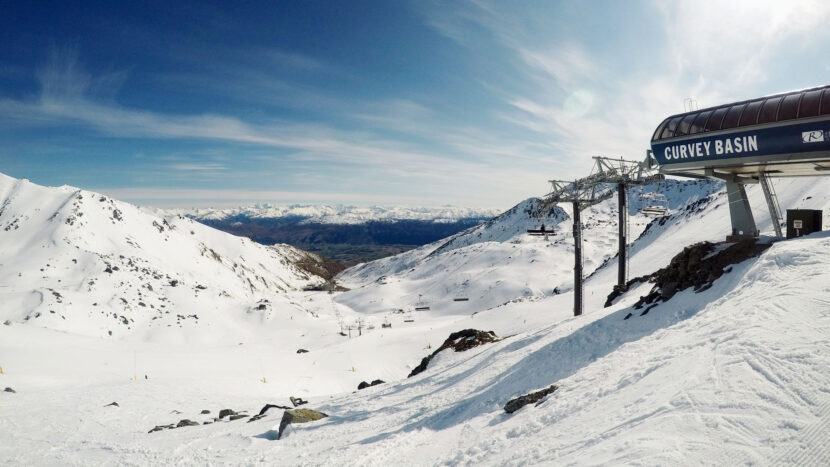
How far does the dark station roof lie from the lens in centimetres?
1498

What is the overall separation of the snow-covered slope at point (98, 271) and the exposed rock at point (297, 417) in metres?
63.1

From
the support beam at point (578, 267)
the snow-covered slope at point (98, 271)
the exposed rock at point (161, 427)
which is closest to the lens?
the exposed rock at point (161, 427)

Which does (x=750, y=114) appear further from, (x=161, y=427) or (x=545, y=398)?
(x=161, y=427)

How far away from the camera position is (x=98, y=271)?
101062 mm

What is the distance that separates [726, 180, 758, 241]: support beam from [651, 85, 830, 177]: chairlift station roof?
105 cm

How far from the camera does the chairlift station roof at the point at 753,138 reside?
15.0 m

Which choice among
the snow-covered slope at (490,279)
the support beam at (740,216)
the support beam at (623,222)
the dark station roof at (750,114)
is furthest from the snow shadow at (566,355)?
the snow-covered slope at (490,279)

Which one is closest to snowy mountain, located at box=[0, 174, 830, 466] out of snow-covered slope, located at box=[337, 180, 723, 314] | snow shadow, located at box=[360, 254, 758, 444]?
snow shadow, located at box=[360, 254, 758, 444]

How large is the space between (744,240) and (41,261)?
146 m

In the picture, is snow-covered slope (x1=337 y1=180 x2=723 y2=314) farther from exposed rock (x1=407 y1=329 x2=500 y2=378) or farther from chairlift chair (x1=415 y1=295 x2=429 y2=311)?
exposed rock (x1=407 y1=329 x2=500 y2=378)

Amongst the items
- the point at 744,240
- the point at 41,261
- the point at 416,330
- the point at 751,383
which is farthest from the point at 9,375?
the point at 41,261

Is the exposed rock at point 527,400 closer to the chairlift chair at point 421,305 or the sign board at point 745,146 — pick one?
the sign board at point 745,146

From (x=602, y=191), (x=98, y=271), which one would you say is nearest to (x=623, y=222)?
(x=602, y=191)

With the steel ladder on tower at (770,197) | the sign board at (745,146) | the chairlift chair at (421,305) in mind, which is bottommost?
the chairlift chair at (421,305)
